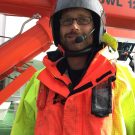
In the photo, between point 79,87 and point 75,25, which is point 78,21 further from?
point 79,87

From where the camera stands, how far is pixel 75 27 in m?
1.63

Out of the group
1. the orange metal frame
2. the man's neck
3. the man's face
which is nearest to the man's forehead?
the man's face

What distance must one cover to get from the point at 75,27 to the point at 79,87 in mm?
270

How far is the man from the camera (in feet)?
4.97

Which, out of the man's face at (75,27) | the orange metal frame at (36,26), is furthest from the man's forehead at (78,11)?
the orange metal frame at (36,26)

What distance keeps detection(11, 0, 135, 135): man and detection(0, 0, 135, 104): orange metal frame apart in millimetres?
351

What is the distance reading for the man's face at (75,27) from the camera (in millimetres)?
1636

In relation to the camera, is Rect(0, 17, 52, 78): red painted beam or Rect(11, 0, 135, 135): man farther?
Rect(0, 17, 52, 78): red painted beam

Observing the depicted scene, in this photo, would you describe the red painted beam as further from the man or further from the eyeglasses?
the eyeglasses

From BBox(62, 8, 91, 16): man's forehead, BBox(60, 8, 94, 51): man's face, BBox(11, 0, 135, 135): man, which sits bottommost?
BBox(11, 0, 135, 135): man

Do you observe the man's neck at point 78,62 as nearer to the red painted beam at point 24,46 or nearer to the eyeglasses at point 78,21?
the eyeglasses at point 78,21

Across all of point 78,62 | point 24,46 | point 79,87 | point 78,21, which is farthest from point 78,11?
point 24,46

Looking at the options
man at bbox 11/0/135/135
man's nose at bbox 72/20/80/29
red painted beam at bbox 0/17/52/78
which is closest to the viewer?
man at bbox 11/0/135/135

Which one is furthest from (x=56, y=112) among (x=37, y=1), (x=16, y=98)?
(x=16, y=98)
